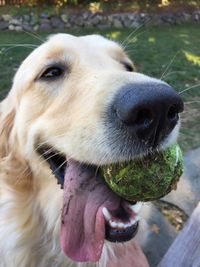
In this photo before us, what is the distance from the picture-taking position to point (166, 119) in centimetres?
228

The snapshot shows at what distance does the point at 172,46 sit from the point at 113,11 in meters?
3.98

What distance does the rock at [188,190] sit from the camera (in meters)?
5.00

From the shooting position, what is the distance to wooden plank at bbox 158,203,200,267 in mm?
2998

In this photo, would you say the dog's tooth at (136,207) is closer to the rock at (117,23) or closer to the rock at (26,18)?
the rock at (26,18)

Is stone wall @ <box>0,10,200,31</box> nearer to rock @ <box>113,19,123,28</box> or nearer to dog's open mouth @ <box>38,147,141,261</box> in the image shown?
rock @ <box>113,19,123,28</box>

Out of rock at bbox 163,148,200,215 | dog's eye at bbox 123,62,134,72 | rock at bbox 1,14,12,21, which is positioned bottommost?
rock at bbox 1,14,12,21

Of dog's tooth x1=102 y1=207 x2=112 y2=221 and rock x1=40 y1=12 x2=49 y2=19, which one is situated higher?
dog's tooth x1=102 y1=207 x2=112 y2=221

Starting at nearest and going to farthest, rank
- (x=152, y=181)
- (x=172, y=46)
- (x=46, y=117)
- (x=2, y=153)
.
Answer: (x=152, y=181) < (x=46, y=117) < (x=2, y=153) < (x=172, y=46)

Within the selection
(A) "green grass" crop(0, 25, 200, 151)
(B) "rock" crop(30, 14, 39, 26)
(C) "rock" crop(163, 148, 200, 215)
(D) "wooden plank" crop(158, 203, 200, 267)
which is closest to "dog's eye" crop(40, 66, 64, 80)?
(D) "wooden plank" crop(158, 203, 200, 267)

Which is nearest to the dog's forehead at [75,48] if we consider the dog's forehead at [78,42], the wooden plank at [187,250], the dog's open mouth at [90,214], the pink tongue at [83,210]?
the dog's forehead at [78,42]

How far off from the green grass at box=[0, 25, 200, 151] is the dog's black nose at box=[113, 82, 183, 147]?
2718mm

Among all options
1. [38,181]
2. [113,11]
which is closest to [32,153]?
[38,181]

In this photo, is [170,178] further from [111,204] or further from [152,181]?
[111,204]

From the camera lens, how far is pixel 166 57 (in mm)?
11102
